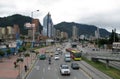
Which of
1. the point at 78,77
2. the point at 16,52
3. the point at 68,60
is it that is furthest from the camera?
the point at 16,52

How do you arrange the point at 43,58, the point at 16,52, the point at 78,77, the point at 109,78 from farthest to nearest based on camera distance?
1. the point at 16,52
2. the point at 43,58
3. the point at 78,77
4. the point at 109,78

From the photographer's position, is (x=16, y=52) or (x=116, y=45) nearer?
(x=16, y=52)

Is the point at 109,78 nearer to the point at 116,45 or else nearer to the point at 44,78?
the point at 44,78

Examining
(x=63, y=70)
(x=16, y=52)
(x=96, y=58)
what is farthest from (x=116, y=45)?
(x=63, y=70)

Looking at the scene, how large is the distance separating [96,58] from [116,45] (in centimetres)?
4561

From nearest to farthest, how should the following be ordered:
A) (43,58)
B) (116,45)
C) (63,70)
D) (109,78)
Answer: (109,78) → (63,70) → (43,58) → (116,45)

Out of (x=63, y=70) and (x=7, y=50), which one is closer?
(x=63, y=70)

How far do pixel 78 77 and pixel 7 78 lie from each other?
379 inches

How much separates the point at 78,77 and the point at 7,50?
1779 inches

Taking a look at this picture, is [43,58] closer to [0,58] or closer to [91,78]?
[0,58]

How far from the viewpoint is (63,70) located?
1863 inches

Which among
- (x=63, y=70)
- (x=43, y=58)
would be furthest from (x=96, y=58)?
(x=63, y=70)

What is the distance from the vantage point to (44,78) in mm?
42688

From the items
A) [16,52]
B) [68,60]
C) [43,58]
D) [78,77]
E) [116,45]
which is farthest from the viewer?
[116,45]
